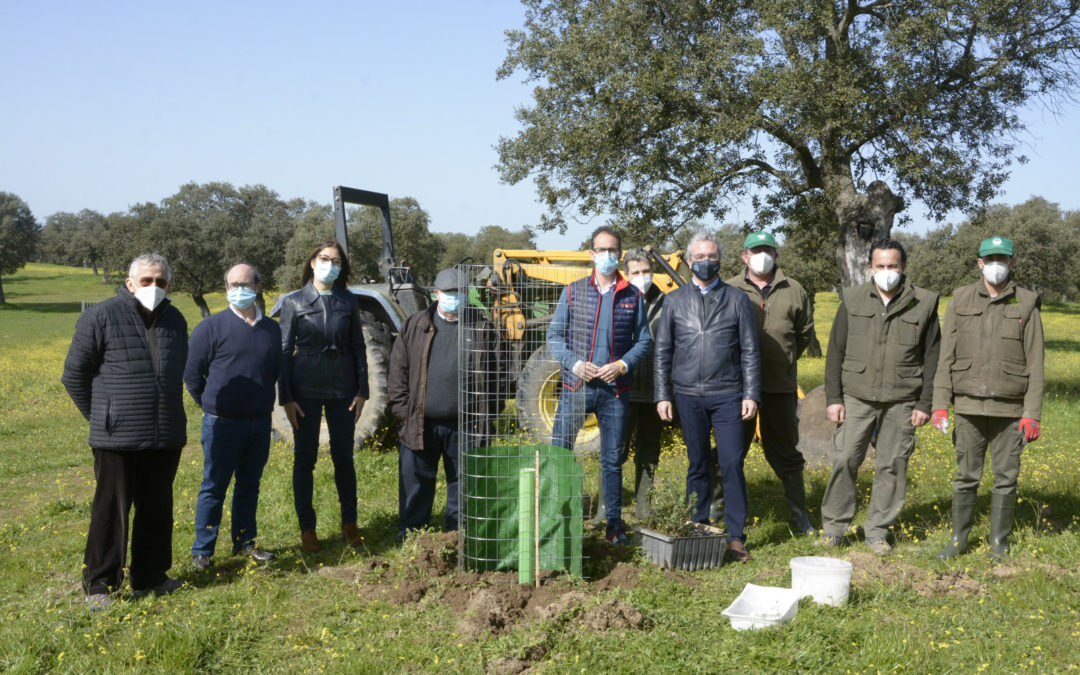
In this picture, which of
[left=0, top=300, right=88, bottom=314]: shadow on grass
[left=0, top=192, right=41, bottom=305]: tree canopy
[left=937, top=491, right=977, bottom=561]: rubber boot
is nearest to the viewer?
[left=937, top=491, right=977, bottom=561]: rubber boot

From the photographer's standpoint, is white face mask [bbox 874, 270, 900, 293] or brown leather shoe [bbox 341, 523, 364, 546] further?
brown leather shoe [bbox 341, 523, 364, 546]

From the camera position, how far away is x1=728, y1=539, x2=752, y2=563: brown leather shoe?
527 centimetres

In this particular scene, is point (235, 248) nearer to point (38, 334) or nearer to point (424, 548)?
point (38, 334)

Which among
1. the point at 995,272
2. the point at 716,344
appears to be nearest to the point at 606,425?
the point at 716,344

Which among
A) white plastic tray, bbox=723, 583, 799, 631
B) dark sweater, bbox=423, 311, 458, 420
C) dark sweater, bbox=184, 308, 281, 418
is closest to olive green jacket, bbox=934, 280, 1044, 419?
white plastic tray, bbox=723, 583, 799, 631

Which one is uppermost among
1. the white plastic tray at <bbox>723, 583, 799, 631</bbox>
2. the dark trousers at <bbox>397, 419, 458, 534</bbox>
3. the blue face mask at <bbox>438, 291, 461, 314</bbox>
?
the blue face mask at <bbox>438, 291, 461, 314</bbox>

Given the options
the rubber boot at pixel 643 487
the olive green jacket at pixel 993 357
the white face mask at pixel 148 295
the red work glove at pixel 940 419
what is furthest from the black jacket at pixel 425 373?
the olive green jacket at pixel 993 357

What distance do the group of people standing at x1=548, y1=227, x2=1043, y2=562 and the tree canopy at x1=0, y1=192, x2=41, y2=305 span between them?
1960 inches

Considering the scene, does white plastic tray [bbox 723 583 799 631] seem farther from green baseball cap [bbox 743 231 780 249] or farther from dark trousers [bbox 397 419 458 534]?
green baseball cap [bbox 743 231 780 249]

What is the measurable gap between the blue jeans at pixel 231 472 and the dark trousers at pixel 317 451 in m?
0.25

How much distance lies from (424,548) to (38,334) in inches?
1233

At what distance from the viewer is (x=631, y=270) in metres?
5.93

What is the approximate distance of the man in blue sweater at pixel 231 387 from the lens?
16.8ft

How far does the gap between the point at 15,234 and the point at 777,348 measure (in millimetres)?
53611
